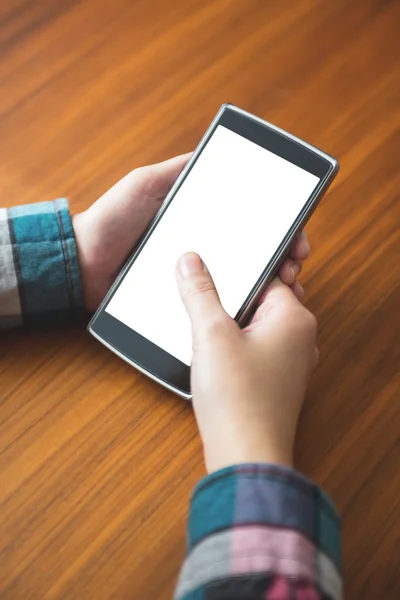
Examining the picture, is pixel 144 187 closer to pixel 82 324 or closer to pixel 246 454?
pixel 82 324

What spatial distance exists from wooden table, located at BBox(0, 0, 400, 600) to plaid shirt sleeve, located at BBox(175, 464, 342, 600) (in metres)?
0.07

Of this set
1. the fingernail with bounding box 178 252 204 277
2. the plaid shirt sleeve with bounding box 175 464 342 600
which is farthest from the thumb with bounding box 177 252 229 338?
the plaid shirt sleeve with bounding box 175 464 342 600

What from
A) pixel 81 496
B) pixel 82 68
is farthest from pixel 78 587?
pixel 82 68

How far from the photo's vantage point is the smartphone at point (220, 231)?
1.69 ft

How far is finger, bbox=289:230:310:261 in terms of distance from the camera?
0.53 meters

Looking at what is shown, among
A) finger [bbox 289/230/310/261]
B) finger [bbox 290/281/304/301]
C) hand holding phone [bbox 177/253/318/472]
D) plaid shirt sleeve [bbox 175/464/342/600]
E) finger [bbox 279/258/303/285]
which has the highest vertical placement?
finger [bbox 289/230/310/261]

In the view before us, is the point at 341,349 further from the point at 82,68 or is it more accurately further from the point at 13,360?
the point at 82,68

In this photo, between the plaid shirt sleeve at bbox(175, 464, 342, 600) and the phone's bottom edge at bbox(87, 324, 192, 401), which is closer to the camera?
the plaid shirt sleeve at bbox(175, 464, 342, 600)

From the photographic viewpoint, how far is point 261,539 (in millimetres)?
376

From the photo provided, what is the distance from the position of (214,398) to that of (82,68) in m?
0.36

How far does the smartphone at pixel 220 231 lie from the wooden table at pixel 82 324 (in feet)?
0.10

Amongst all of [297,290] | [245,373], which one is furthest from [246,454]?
[297,290]

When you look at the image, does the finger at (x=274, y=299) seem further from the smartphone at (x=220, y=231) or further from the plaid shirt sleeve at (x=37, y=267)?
the plaid shirt sleeve at (x=37, y=267)

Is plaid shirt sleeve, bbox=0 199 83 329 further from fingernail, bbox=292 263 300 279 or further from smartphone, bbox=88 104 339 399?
fingernail, bbox=292 263 300 279
